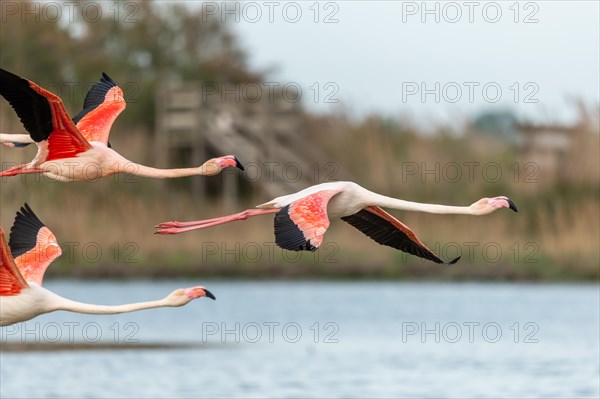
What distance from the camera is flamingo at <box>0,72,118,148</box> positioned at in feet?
32.5

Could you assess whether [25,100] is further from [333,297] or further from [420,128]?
[420,128]

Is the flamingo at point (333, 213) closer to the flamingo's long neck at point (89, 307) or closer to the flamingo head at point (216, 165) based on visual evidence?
the flamingo head at point (216, 165)

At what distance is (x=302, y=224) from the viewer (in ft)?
26.8

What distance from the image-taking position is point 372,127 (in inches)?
1149

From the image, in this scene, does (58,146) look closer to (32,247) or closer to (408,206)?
(32,247)

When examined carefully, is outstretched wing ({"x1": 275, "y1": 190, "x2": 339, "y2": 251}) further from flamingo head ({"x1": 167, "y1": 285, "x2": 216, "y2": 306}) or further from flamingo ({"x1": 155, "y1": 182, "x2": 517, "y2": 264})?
flamingo head ({"x1": 167, "y1": 285, "x2": 216, "y2": 306})

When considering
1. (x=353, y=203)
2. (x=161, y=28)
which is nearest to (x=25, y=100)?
(x=353, y=203)

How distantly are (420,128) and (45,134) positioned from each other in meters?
19.4

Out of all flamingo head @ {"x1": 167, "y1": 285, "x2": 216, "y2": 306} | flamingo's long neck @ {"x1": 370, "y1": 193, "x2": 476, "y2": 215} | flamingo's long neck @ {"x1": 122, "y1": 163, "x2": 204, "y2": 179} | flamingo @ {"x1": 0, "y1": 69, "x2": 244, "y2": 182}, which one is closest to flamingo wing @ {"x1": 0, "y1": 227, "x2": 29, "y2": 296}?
flamingo @ {"x1": 0, "y1": 69, "x2": 244, "y2": 182}

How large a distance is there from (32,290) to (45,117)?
3.64 feet

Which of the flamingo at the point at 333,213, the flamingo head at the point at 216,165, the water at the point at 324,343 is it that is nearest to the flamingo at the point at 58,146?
the flamingo head at the point at 216,165

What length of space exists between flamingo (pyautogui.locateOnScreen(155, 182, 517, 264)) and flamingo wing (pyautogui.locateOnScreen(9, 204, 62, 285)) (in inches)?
51.6

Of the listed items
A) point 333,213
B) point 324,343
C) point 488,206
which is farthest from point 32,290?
point 324,343

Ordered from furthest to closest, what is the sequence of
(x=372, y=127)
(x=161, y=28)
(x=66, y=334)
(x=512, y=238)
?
(x=161, y=28), (x=372, y=127), (x=512, y=238), (x=66, y=334)
